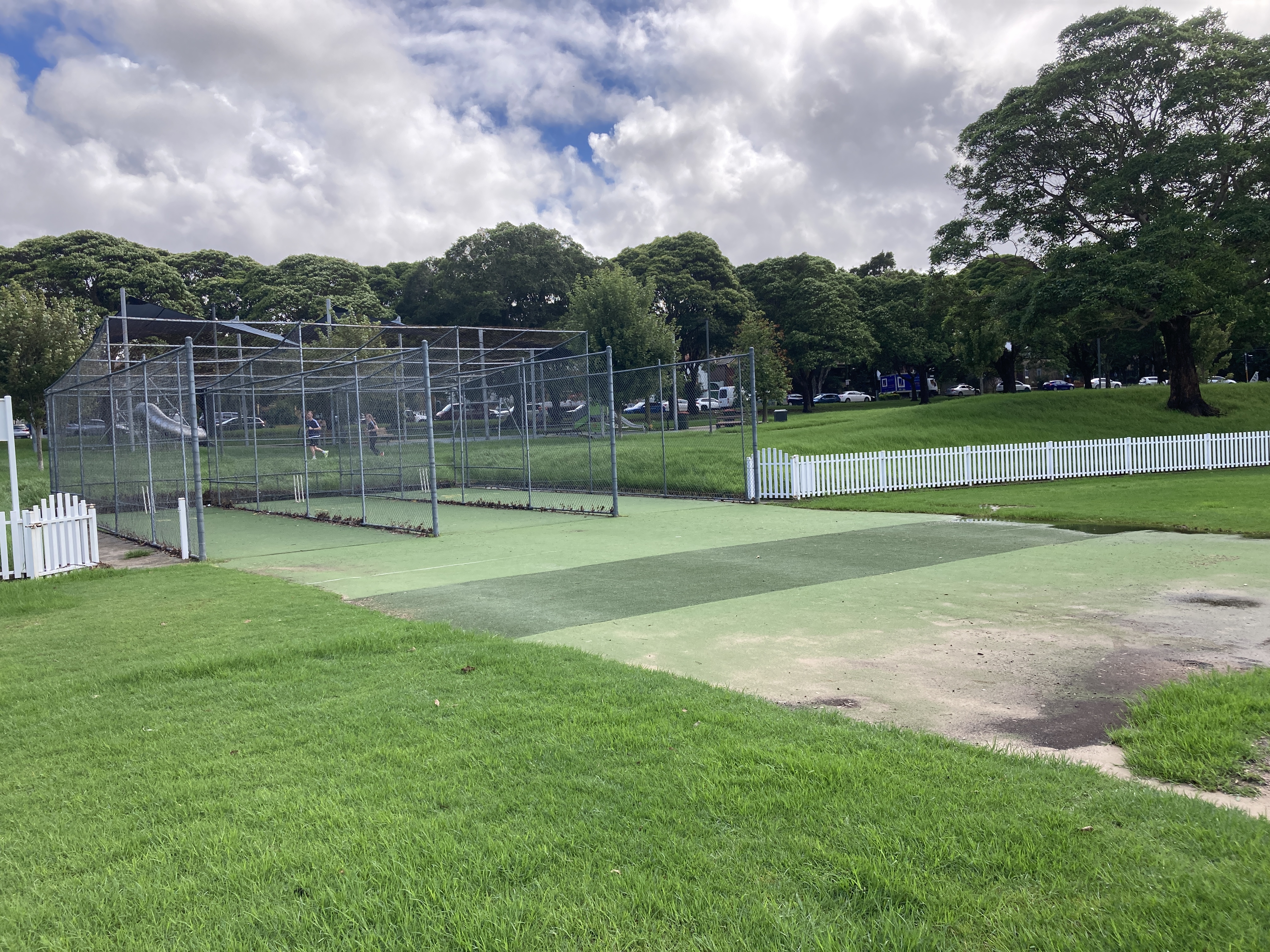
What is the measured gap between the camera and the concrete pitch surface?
4898 millimetres

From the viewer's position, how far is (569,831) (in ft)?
10.2

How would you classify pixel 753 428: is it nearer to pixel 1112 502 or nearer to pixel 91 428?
pixel 1112 502

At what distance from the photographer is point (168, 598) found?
852cm

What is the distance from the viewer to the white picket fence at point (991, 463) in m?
17.5

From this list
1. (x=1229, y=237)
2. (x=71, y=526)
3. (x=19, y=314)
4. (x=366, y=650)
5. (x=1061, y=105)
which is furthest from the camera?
(x=19, y=314)

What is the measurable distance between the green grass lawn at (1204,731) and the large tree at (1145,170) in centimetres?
2447

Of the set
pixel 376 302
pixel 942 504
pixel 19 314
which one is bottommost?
pixel 942 504

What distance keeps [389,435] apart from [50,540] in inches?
387

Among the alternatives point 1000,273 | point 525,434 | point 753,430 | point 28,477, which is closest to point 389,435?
point 525,434

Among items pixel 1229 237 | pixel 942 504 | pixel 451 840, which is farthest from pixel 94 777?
pixel 1229 237

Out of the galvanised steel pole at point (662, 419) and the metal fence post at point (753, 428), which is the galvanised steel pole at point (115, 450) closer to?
the galvanised steel pole at point (662, 419)

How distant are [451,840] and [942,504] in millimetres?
13850

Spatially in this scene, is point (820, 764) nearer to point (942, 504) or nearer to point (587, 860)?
point (587, 860)

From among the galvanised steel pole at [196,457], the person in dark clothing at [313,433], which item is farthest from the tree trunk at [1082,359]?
the galvanised steel pole at [196,457]
